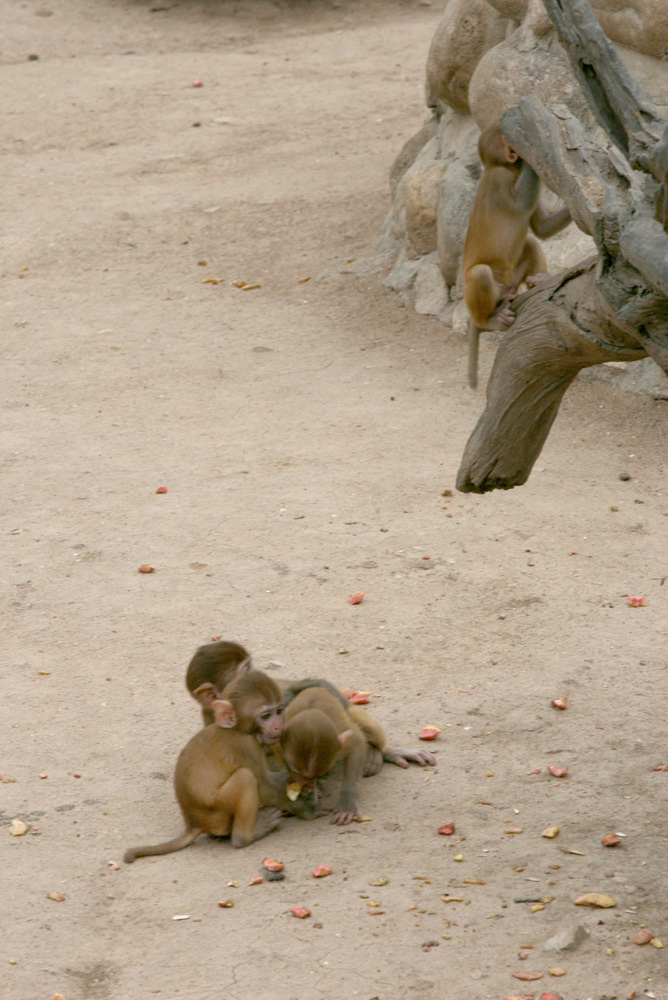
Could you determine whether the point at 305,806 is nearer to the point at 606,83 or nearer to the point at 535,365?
the point at 535,365

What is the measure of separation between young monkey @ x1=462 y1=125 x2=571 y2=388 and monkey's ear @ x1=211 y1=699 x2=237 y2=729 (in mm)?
2198

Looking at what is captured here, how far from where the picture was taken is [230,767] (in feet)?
16.4

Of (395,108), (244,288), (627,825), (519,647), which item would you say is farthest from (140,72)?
(627,825)

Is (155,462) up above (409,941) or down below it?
below

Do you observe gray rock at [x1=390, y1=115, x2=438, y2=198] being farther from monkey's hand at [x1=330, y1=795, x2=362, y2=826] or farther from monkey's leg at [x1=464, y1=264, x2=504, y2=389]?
monkey's hand at [x1=330, y1=795, x2=362, y2=826]

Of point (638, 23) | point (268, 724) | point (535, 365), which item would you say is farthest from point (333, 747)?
point (638, 23)

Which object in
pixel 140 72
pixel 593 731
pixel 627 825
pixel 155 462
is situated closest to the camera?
pixel 627 825

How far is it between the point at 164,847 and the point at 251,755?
1.52 ft

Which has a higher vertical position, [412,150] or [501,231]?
[501,231]

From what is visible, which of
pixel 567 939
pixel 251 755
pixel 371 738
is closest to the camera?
pixel 567 939

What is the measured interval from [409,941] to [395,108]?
12.0m

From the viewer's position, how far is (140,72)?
16.5m

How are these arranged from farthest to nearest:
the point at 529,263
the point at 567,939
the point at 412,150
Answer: the point at 412,150 → the point at 529,263 → the point at 567,939

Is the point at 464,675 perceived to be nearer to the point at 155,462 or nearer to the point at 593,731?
the point at 593,731
